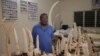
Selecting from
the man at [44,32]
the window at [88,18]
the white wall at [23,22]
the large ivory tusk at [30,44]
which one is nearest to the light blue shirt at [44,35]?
the man at [44,32]

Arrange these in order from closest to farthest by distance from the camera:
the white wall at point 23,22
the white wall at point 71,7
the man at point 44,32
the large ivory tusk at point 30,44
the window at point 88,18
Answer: the large ivory tusk at point 30,44 → the man at point 44,32 → the white wall at point 23,22 → the window at point 88,18 → the white wall at point 71,7

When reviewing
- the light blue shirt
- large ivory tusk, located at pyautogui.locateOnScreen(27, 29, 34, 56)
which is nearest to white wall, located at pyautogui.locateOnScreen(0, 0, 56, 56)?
the light blue shirt

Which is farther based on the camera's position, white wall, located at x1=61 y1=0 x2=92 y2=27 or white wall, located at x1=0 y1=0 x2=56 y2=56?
white wall, located at x1=61 y1=0 x2=92 y2=27

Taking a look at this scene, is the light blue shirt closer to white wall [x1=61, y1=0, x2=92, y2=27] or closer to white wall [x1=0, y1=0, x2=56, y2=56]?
white wall [x1=0, y1=0, x2=56, y2=56]

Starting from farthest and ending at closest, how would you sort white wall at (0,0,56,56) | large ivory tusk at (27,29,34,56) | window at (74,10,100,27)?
1. window at (74,10,100,27)
2. white wall at (0,0,56,56)
3. large ivory tusk at (27,29,34,56)

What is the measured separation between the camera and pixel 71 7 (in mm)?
5789

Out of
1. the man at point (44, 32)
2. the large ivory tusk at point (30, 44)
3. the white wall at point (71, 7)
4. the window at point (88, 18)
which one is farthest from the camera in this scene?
the white wall at point (71, 7)

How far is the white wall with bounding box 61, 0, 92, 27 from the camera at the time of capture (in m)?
5.52

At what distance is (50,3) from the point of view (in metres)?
5.39

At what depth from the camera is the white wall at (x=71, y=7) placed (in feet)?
18.1

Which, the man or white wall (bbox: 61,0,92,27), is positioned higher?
white wall (bbox: 61,0,92,27)

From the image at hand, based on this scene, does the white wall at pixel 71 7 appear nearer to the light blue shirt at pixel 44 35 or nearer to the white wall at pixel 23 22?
the white wall at pixel 23 22

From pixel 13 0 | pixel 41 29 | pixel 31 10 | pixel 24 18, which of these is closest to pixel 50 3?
pixel 31 10

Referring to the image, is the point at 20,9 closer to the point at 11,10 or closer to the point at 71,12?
the point at 11,10
